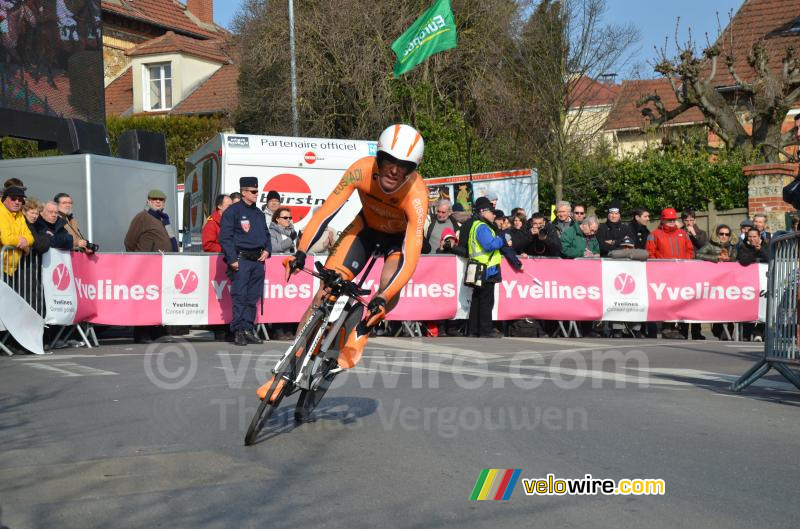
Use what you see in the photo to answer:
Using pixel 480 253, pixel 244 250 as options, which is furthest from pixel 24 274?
pixel 480 253

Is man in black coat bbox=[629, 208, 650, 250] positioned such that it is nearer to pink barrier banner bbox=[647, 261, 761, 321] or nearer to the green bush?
pink barrier banner bbox=[647, 261, 761, 321]

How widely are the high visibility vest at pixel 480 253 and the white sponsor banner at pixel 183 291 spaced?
4.00 m

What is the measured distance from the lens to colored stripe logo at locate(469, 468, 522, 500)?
17.7 feet

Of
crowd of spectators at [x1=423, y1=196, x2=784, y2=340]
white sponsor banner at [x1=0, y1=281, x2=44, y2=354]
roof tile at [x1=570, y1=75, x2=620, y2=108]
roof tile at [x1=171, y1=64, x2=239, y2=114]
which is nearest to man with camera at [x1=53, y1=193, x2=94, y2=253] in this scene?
white sponsor banner at [x1=0, y1=281, x2=44, y2=354]

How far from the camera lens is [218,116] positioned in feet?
173

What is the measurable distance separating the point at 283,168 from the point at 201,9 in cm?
5369

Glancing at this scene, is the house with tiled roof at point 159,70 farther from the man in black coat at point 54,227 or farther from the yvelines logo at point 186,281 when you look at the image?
the man in black coat at point 54,227

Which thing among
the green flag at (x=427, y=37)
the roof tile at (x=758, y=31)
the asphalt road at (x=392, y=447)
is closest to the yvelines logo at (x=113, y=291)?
the asphalt road at (x=392, y=447)

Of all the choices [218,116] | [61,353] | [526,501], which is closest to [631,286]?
[61,353]

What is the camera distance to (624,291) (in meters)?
17.1

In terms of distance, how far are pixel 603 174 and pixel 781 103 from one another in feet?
23.1

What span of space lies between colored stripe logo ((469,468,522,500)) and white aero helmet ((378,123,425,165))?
7.96 ft

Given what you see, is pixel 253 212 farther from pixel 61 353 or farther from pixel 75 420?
pixel 75 420

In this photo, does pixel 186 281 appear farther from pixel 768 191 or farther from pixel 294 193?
pixel 768 191
